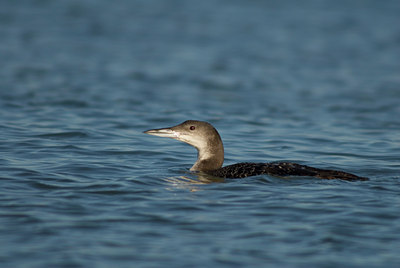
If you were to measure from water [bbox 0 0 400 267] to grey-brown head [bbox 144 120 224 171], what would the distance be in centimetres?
30

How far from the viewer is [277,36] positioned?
2045 centimetres

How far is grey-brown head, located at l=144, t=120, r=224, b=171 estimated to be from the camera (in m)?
7.79

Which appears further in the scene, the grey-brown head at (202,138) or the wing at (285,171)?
the grey-brown head at (202,138)

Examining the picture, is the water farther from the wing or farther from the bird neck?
the bird neck

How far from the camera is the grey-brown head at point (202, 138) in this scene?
779 centimetres

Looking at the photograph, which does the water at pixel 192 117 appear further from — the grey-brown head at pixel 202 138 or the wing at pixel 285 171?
the grey-brown head at pixel 202 138

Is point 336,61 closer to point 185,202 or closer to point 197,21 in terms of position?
point 197,21

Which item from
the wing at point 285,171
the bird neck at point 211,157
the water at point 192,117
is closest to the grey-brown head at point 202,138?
the bird neck at point 211,157

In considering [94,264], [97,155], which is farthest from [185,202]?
[97,155]

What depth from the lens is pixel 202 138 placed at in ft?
25.7

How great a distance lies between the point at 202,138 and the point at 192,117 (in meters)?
3.72

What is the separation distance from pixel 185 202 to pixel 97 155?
8.64 ft

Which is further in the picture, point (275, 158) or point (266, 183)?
point (275, 158)

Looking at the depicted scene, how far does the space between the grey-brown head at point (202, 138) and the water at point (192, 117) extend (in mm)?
302
